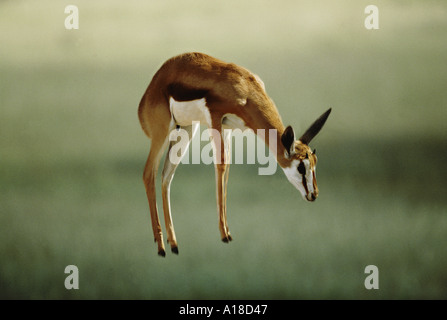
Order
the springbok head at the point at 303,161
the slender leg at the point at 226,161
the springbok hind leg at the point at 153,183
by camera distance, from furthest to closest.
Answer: the springbok hind leg at the point at 153,183, the slender leg at the point at 226,161, the springbok head at the point at 303,161

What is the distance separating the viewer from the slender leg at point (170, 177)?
6.43m

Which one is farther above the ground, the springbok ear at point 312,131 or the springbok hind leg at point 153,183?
the springbok ear at point 312,131

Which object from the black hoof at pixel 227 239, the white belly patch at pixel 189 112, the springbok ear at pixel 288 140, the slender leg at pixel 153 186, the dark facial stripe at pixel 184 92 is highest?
the dark facial stripe at pixel 184 92

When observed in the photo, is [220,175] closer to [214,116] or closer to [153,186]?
[214,116]

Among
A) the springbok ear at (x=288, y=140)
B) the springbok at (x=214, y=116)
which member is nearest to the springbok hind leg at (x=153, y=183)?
the springbok at (x=214, y=116)

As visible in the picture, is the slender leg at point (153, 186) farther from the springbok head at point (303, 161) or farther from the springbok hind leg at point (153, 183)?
the springbok head at point (303, 161)

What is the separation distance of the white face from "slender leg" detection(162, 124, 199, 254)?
1.00 metres

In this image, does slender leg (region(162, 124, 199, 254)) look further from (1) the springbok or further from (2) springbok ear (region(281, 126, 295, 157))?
(2) springbok ear (region(281, 126, 295, 157))

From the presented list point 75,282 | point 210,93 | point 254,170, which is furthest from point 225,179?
point 75,282

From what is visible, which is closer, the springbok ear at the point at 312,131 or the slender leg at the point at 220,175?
the springbok ear at the point at 312,131

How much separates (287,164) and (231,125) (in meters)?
0.59

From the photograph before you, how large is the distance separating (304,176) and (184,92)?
1.25 m

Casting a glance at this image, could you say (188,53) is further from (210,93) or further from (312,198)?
(312,198)

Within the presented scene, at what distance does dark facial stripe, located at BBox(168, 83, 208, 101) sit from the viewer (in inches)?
241
